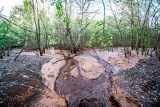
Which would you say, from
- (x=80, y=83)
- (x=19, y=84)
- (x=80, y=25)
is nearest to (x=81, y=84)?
(x=80, y=83)

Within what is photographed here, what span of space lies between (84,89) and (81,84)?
2.03ft

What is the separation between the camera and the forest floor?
7594 millimetres

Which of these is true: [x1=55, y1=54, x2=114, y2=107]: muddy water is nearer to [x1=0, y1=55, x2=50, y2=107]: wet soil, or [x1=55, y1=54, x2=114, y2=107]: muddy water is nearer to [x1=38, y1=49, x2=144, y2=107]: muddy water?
[x1=38, y1=49, x2=144, y2=107]: muddy water

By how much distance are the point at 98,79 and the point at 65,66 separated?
137 inches

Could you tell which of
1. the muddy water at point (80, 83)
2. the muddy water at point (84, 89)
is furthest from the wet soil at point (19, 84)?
the muddy water at point (84, 89)

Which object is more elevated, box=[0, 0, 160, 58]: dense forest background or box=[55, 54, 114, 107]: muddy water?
box=[0, 0, 160, 58]: dense forest background

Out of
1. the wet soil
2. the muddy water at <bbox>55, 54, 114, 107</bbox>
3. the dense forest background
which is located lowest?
the muddy water at <bbox>55, 54, 114, 107</bbox>

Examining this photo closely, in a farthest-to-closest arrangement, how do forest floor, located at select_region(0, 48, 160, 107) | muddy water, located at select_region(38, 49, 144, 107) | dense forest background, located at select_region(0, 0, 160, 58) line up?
dense forest background, located at select_region(0, 0, 160, 58) < muddy water, located at select_region(38, 49, 144, 107) < forest floor, located at select_region(0, 48, 160, 107)

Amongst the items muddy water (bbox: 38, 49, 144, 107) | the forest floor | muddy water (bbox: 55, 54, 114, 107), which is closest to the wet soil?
the forest floor

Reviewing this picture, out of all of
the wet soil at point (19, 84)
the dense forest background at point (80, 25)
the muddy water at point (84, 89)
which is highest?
the dense forest background at point (80, 25)

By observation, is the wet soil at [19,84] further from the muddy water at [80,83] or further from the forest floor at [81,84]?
the muddy water at [80,83]

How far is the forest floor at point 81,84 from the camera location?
299 inches

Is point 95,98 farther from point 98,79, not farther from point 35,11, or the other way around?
point 35,11

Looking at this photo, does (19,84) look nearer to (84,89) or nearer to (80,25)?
(84,89)
